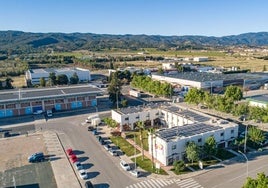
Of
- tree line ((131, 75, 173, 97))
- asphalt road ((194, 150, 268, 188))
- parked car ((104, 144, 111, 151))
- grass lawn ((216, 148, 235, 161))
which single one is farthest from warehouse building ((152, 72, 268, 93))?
parked car ((104, 144, 111, 151))

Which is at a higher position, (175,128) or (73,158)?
(175,128)

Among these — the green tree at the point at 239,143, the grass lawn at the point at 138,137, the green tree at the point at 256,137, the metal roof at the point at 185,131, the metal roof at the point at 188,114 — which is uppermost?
the metal roof at the point at 188,114

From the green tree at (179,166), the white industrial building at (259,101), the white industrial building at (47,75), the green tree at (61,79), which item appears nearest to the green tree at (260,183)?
the green tree at (179,166)

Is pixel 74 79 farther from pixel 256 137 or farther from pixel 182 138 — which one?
pixel 256 137

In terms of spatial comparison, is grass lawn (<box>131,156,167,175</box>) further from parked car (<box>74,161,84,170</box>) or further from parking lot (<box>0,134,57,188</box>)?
parking lot (<box>0,134,57,188</box>)

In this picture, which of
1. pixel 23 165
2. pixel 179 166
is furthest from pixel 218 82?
pixel 23 165

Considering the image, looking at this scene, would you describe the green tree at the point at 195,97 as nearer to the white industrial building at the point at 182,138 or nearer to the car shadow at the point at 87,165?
the white industrial building at the point at 182,138
